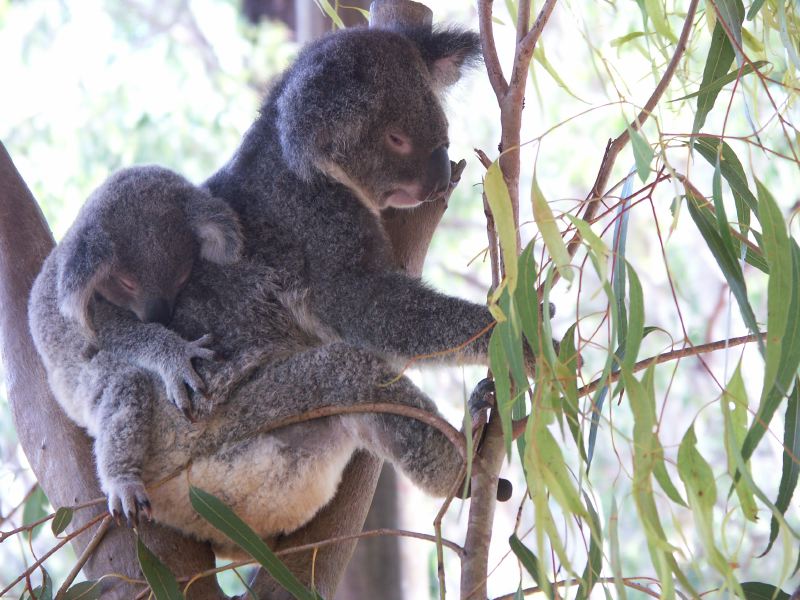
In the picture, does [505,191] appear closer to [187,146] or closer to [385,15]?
[385,15]

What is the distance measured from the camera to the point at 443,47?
259cm

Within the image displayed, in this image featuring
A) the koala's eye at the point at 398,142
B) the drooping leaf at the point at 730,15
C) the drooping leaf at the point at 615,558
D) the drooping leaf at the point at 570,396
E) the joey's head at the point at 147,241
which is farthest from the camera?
the koala's eye at the point at 398,142

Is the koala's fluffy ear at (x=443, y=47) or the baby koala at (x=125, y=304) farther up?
the koala's fluffy ear at (x=443, y=47)

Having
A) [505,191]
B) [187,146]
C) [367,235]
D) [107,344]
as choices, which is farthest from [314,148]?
[187,146]

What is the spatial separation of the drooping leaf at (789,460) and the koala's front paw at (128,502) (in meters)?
1.22

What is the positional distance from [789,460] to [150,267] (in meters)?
1.57

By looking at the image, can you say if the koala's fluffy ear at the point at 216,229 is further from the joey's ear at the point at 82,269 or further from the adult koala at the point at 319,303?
the joey's ear at the point at 82,269

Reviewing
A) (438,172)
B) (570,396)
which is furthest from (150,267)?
(570,396)

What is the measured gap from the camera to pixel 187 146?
6633mm

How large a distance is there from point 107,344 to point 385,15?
4.25ft

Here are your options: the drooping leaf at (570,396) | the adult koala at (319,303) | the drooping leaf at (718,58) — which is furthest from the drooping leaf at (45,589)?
the drooping leaf at (718,58)

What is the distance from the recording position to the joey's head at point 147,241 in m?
2.24

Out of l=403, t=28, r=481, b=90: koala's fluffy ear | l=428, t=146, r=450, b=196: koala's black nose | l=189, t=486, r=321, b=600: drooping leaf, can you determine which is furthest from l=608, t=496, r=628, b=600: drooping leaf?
l=403, t=28, r=481, b=90: koala's fluffy ear

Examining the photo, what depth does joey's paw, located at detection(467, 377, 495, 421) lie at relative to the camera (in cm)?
182
